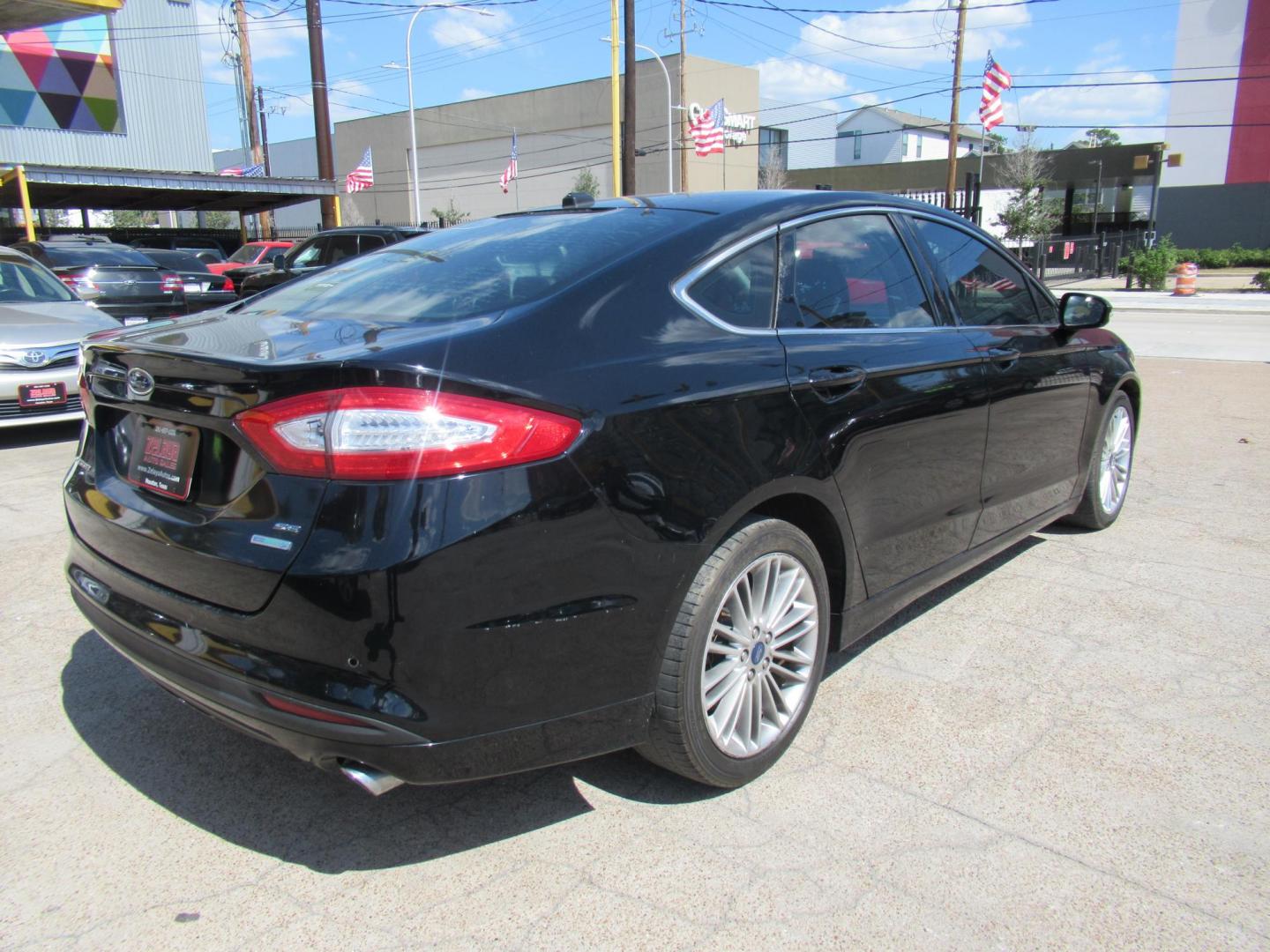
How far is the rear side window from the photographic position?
266 cm

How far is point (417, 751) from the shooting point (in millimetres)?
2064

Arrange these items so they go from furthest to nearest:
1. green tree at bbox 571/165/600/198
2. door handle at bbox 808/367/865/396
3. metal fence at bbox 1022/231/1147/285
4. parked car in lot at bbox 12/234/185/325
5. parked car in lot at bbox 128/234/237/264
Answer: green tree at bbox 571/165/600/198
metal fence at bbox 1022/231/1147/285
parked car in lot at bbox 128/234/237/264
parked car in lot at bbox 12/234/185/325
door handle at bbox 808/367/865/396

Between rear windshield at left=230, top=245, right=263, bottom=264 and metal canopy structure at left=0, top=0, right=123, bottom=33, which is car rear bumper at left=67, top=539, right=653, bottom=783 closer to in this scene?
metal canopy structure at left=0, top=0, right=123, bottom=33

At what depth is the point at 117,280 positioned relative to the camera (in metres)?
11.7

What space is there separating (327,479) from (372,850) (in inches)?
41.9

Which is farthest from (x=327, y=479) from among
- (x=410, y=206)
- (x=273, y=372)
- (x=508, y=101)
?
(x=410, y=206)

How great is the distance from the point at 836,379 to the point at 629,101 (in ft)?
80.7

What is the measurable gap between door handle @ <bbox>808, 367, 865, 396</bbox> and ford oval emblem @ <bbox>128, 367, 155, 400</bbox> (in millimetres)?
1770

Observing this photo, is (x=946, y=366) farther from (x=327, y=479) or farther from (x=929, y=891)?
(x=327, y=479)

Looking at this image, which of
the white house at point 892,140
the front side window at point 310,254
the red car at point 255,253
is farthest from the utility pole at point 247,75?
the white house at point 892,140

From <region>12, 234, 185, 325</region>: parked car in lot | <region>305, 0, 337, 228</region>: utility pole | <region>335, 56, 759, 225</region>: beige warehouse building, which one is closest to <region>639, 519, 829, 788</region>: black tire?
A: <region>12, 234, 185, 325</region>: parked car in lot

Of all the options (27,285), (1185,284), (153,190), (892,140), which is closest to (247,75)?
(153,190)

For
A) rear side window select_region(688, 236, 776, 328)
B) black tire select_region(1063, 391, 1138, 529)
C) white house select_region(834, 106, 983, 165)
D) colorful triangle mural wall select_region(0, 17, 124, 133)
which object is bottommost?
black tire select_region(1063, 391, 1138, 529)

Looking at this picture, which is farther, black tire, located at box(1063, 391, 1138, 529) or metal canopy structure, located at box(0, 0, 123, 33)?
metal canopy structure, located at box(0, 0, 123, 33)
